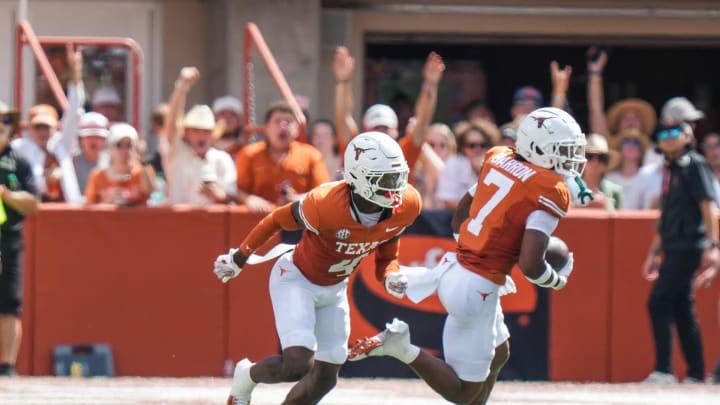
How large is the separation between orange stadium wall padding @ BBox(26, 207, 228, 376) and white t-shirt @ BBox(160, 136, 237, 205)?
0.24 m

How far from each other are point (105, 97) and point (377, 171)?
6465mm

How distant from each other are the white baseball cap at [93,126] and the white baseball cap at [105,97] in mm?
1432

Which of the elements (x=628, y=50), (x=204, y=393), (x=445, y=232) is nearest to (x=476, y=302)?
(x=204, y=393)

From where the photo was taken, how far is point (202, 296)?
44.5ft

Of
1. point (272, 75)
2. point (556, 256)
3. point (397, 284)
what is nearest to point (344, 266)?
point (397, 284)

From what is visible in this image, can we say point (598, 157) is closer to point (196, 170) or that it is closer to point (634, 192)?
point (634, 192)

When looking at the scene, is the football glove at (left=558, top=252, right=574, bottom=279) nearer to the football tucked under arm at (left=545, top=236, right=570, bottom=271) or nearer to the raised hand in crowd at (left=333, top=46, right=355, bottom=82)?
the football tucked under arm at (left=545, top=236, right=570, bottom=271)

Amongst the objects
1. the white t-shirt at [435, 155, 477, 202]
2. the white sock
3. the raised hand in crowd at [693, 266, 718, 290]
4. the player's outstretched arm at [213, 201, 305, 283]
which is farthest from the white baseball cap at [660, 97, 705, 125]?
the white sock

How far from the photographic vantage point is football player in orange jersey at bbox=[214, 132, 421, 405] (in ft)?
31.9

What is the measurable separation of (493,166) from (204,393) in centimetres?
317

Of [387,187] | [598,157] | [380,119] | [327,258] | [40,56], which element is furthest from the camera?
[40,56]

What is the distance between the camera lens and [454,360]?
9938mm

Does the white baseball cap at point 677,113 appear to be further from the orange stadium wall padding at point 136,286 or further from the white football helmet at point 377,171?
the white football helmet at point 377,171

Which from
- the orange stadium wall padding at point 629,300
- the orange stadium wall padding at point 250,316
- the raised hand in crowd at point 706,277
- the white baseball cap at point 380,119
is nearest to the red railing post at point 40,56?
the orange stadium wall padding at point 250,316
